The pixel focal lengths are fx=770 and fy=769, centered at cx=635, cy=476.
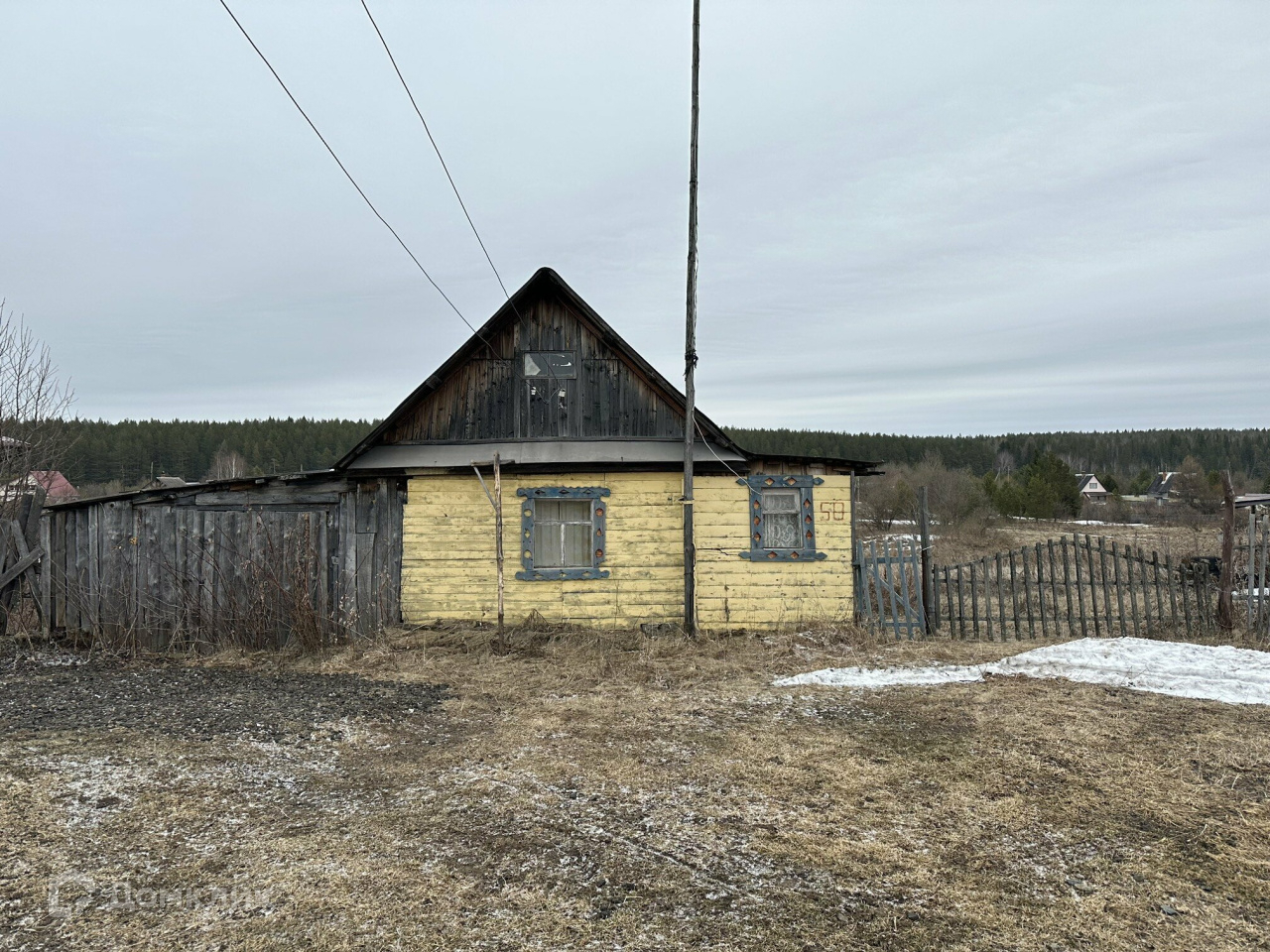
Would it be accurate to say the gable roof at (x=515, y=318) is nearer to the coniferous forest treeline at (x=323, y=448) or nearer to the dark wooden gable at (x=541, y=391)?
the dark wooden gable at (x=541, y=391)

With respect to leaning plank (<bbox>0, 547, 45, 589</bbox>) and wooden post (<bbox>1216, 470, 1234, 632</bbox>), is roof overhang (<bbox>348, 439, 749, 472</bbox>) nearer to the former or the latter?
leaning plank (<bbox>0, 547, 45, 589</bbox>)

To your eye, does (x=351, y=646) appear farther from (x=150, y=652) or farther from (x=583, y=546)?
(x=583, y=546)

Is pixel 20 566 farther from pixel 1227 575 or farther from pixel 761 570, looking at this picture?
pixel 1227 575

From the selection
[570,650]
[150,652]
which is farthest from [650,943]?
[150,652]

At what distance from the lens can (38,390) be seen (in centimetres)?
1502

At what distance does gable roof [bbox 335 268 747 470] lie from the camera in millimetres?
12039

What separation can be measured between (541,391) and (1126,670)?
8.88 metres

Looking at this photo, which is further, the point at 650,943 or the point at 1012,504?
the point at 1012,504

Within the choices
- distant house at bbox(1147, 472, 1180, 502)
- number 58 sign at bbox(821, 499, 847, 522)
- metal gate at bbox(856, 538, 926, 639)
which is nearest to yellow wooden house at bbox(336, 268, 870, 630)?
number 58 sign at bbox(821, 499, 847, 522)

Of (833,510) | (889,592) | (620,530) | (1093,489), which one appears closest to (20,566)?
(620,530)

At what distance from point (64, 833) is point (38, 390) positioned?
13.6m

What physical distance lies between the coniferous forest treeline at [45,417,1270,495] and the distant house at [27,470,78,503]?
14164 mm

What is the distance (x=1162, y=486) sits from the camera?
76.9 meters

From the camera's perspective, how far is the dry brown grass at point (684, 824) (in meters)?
3.75
